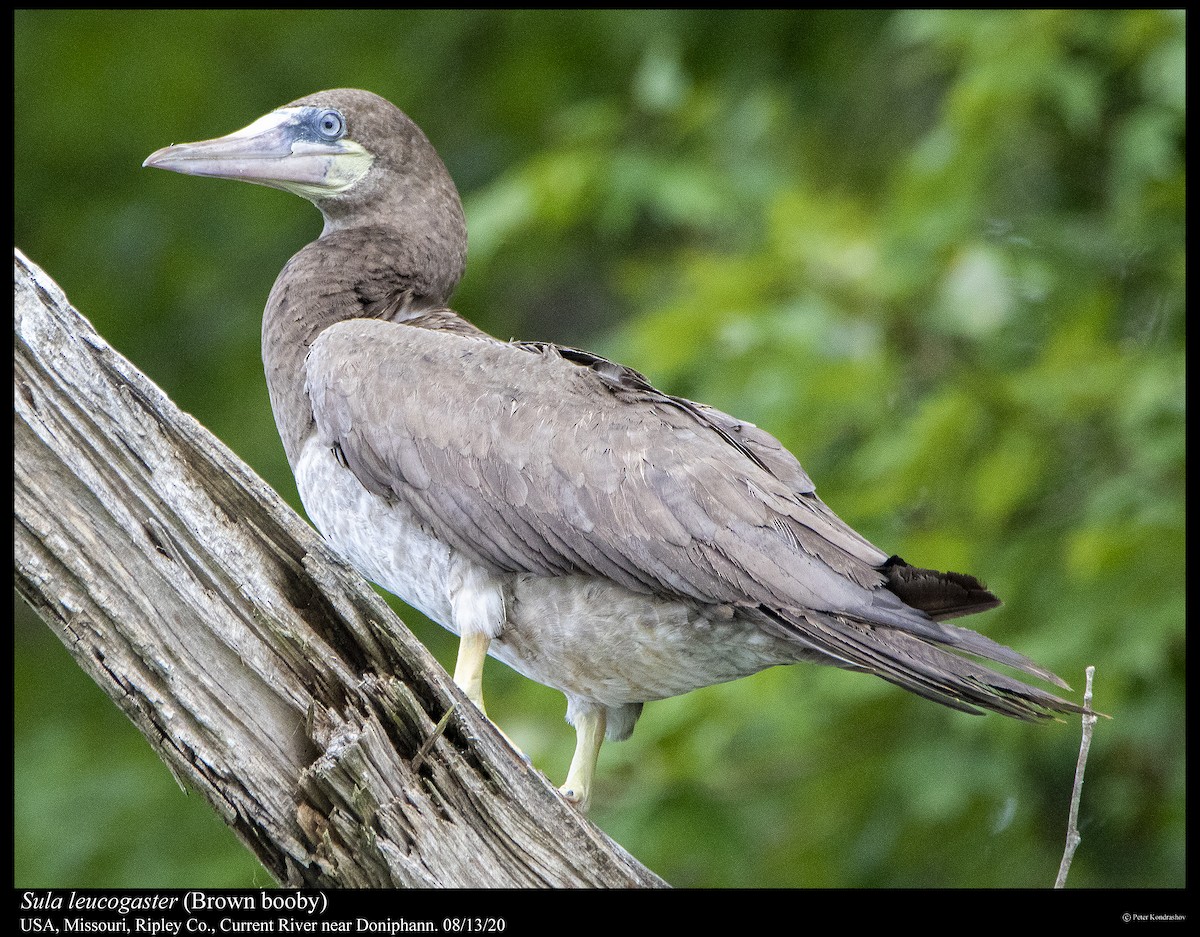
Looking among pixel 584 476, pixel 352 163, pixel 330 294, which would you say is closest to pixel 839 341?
pixel 352 163

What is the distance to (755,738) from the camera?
589 centimetres

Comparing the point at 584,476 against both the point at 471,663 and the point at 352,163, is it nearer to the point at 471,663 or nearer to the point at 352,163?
the point at 471,663

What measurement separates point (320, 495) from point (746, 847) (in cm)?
283

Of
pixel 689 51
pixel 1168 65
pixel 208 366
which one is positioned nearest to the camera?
pixel 1168 65

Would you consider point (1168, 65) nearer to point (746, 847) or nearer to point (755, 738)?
point (755, 738)

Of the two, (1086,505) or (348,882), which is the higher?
(1086,505)

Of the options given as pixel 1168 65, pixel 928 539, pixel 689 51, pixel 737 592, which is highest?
pixel 689 51

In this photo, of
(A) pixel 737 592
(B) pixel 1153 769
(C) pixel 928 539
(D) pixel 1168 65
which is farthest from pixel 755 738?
(D) pixel 1168 65

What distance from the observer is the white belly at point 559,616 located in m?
3.51

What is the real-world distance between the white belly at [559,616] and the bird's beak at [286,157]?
3.09 ft

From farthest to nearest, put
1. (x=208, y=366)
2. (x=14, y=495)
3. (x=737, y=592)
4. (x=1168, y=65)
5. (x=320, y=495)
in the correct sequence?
(x=208, y=366), (x=1168, y=65), (x=320, y=495), (x=737, y=592), (x=14, y=495)

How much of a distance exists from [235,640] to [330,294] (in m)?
1.54

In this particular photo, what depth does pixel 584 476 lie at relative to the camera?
11.5ft

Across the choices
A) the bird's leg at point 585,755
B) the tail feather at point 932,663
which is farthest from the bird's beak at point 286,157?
the tail feather at point 932,663
